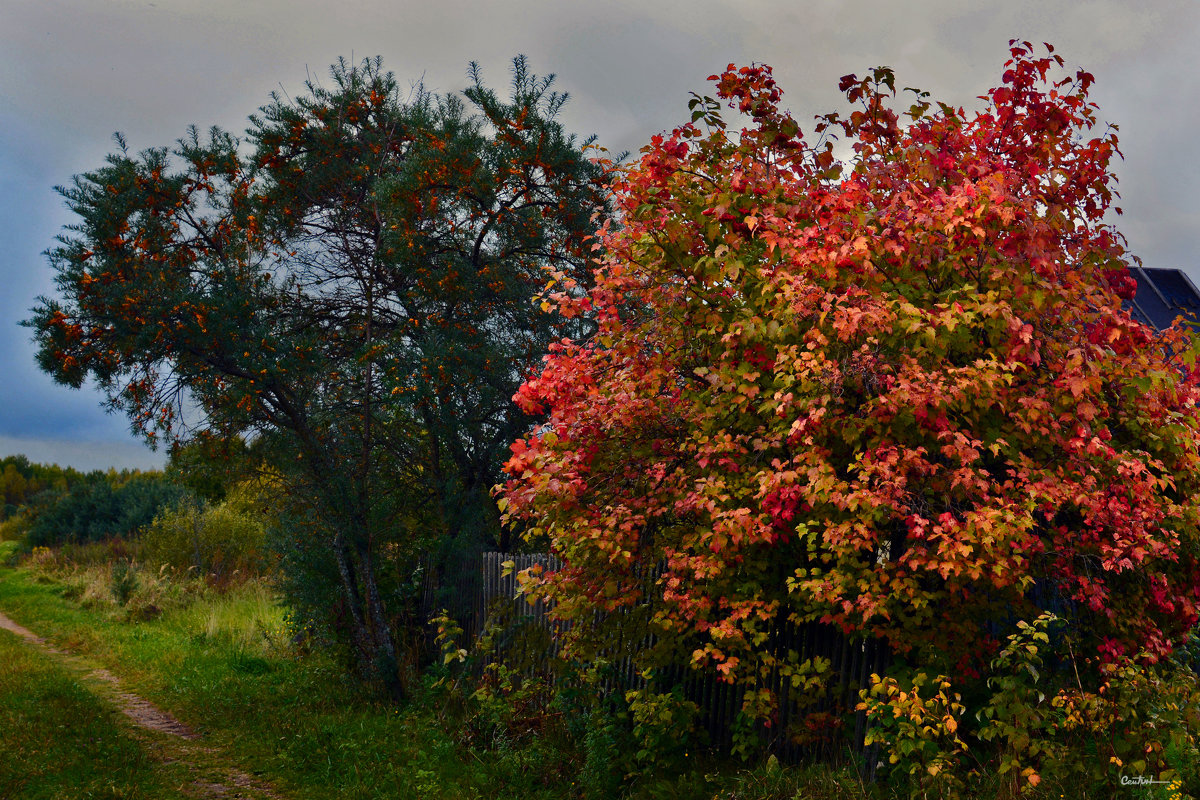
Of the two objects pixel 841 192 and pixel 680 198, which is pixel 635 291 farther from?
pixel 841 192

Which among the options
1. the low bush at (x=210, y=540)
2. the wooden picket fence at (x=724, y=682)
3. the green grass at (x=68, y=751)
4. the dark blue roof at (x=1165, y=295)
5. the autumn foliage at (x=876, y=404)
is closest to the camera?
the autumn foliage at (x=876, y=404)

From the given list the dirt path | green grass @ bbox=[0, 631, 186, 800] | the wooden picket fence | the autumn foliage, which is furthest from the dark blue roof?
green grass @ bbox=[0, 631, 186, 800]

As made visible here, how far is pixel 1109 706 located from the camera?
18.1ft

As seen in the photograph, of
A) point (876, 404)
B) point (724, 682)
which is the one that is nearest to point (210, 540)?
point (724, 682)

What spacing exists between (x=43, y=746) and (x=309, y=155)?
8767 millimetres

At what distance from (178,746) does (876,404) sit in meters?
8.33

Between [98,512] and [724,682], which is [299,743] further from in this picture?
[98,512]

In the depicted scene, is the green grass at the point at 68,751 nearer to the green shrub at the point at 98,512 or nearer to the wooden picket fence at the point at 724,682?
the wooden picket fence at the point at 724,682

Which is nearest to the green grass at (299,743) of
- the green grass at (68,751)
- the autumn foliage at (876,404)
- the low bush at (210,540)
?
the green grass at (68,751)

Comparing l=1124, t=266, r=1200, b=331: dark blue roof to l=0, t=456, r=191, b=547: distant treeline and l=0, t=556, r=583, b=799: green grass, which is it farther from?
l=0, t=456, r=191, b=547: distant treeline

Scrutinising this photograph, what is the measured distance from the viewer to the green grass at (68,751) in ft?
24.8

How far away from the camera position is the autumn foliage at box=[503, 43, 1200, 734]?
537 centimetres

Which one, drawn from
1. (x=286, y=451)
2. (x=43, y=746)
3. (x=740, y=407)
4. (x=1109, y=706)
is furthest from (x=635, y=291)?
(x=43, y=746)

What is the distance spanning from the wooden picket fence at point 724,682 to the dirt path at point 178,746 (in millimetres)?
2605
